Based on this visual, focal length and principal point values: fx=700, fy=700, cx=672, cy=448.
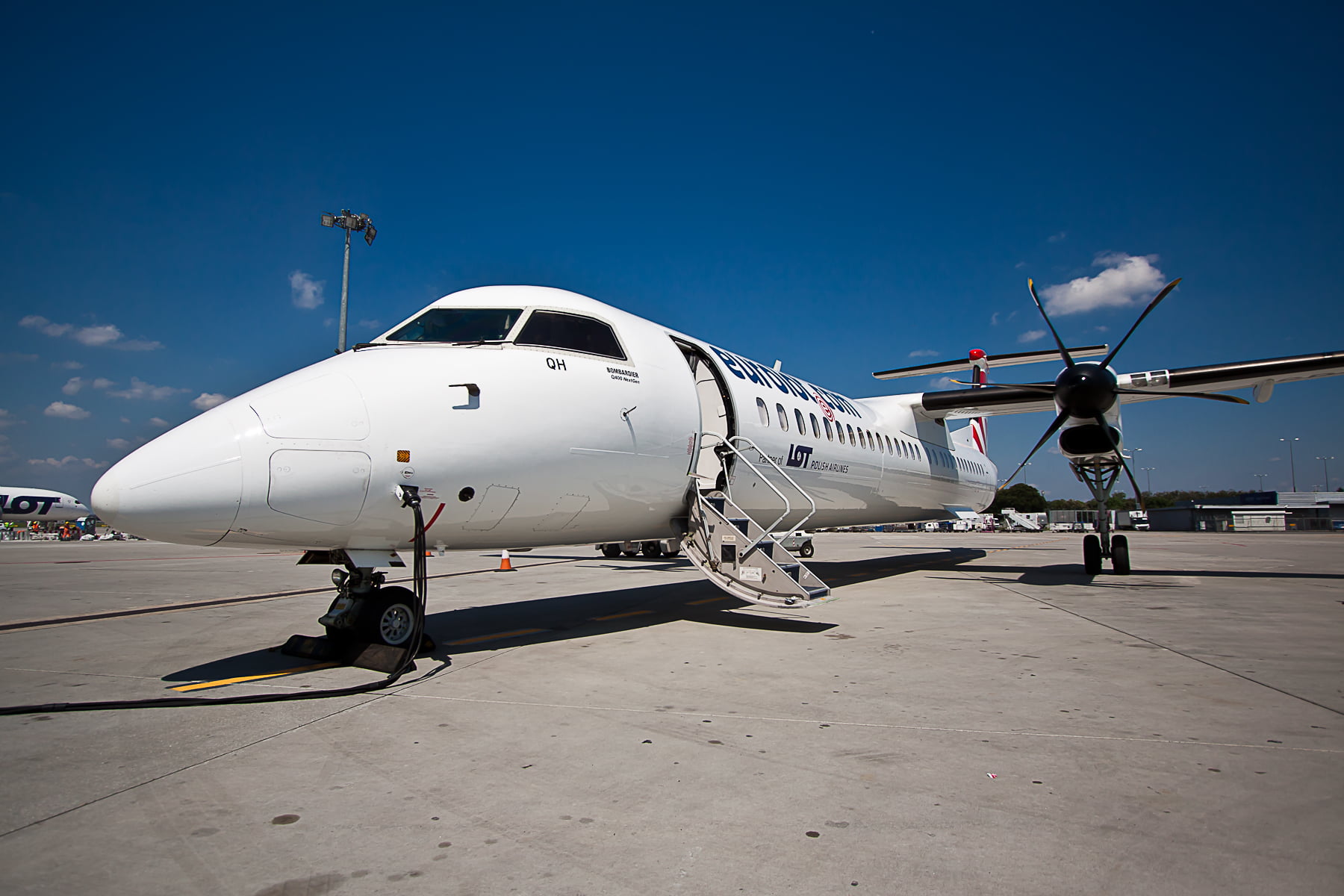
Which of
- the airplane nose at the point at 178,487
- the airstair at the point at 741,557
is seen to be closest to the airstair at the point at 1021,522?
the airstair at the point at 741,557

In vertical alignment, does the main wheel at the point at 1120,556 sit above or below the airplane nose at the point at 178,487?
below

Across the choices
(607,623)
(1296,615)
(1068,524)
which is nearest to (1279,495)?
(1068,524)

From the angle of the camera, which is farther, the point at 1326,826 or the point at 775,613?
the point at 775,613

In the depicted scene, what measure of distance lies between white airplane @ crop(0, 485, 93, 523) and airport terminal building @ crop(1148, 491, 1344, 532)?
312 feet

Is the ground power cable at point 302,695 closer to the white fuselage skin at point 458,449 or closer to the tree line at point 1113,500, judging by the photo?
the white fuselage skin at point 458,449

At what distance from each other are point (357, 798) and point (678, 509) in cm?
Answer: 570

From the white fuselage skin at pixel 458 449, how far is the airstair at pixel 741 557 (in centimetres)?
33

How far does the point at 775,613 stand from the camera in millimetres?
9312

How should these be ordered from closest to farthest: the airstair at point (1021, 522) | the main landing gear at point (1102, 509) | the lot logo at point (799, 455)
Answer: the lot logo at point (799, 455) < the main landing gear at point (1102, 509) < the airstair at point (1021, 522)

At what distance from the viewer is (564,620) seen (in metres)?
8.67

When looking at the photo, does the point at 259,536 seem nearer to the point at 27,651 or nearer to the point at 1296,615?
the point at 27,651

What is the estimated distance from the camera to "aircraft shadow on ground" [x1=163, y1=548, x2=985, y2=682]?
6129 millimetres

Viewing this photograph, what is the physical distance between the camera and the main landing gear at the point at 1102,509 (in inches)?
559

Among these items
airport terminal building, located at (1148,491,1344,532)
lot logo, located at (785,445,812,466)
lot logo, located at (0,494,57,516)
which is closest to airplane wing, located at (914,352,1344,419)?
lot logo, located at (785,445,812,466)
